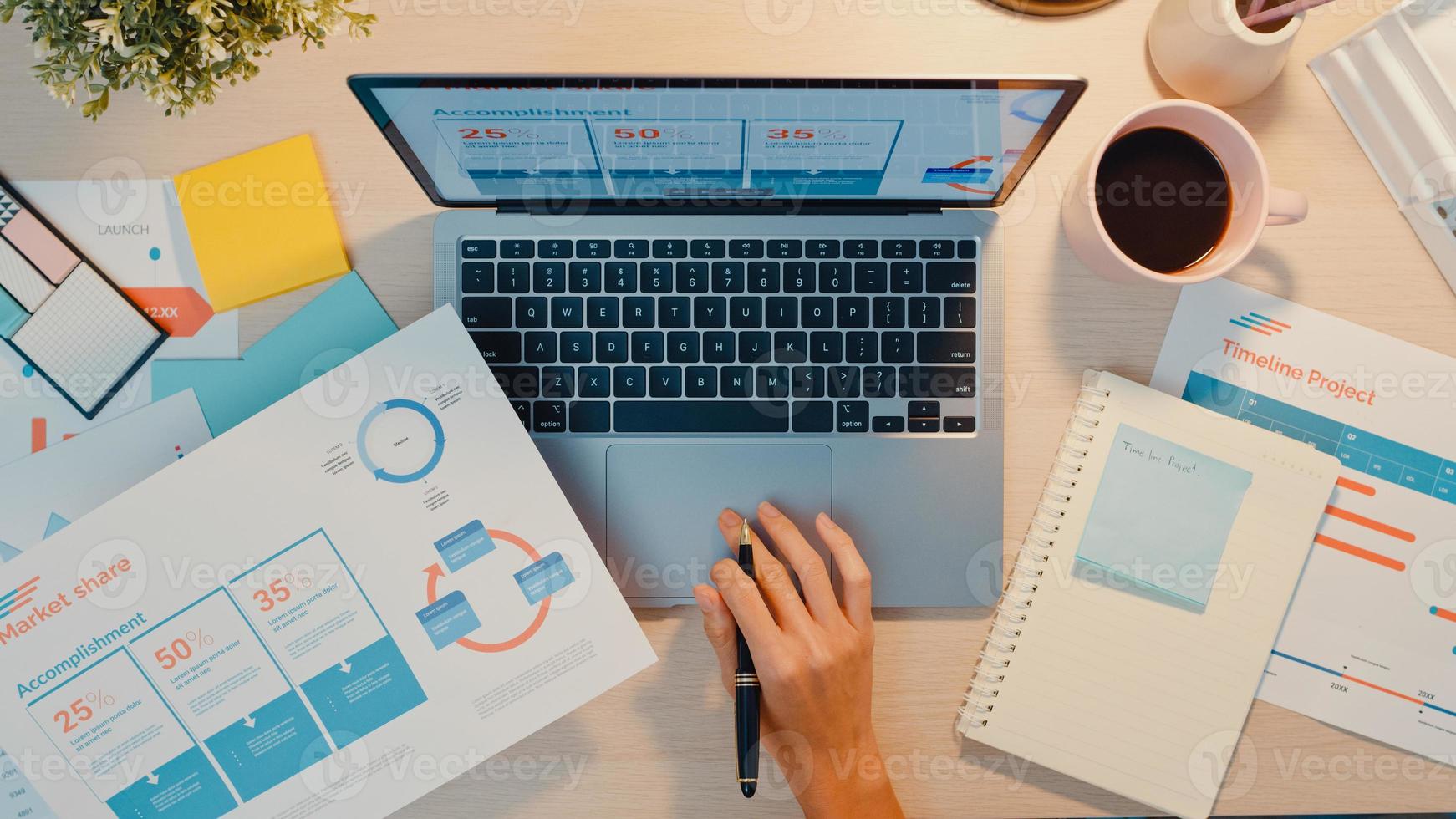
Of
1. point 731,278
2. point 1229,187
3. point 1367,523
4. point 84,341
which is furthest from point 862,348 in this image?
point 84,341

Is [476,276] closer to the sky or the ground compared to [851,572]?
closer to the sky

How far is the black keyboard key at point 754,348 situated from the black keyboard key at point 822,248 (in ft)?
0.28

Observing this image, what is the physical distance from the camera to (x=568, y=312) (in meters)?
0.72

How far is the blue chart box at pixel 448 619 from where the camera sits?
0.68 metres

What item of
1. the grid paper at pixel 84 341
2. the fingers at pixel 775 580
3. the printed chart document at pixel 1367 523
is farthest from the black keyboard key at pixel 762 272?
the grid paper at pixel 84 341

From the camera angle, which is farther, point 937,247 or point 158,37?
point 937,247

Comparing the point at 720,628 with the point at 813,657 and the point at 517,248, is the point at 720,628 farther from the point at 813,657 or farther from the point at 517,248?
the point at 517,248

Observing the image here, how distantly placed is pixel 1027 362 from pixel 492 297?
500mm

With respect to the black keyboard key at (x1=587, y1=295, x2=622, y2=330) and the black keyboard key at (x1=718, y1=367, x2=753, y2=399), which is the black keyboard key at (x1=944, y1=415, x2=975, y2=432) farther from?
the black keyboard key at (x1=587, y1=295, x2=622, y2=330)

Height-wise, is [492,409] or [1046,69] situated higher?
[1046,69]

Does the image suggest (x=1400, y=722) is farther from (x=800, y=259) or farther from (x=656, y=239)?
(x=656, y=239)

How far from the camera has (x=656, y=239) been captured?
72cm

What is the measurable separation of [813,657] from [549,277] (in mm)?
415

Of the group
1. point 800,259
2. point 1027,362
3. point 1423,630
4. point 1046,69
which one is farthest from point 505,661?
point 1423,630
